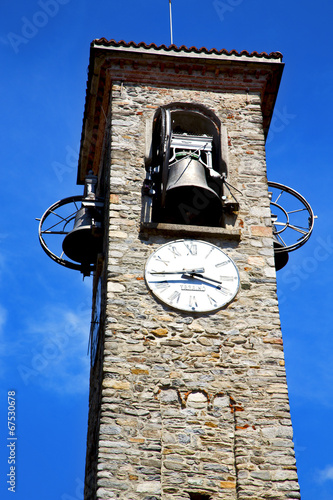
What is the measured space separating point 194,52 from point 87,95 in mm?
1669

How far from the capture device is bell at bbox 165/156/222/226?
45.0 feet

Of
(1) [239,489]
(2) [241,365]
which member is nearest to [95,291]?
(2) [241,365]

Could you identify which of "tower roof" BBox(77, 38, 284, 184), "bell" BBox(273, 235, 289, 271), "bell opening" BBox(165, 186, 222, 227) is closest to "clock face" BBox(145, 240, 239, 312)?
"bell opening" BBox(165, 186, 222, 227)

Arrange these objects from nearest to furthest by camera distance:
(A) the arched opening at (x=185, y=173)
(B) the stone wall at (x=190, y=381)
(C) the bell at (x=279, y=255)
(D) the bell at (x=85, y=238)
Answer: (B) the stone wall at (x=190, y=381) < (A) the arched opening at (x=185, y=173) < (C) the bell at (x=279, y=255) < (D) the bell at (x=85, y=238)

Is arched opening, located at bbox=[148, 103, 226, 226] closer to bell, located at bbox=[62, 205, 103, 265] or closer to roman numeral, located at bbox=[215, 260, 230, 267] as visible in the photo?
roman numeral, located at bbox=[215, 260, 230, 267]

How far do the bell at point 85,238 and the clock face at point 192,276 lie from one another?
59.7 inches

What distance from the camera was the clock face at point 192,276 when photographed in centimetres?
1275

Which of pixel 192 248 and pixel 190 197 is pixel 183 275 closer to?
pixel 192 248

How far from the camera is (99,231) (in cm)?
1426

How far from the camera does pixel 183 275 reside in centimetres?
1298

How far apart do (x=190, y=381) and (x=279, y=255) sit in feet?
9.72

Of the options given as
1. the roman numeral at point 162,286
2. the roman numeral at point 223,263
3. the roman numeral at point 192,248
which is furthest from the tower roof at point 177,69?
the roman numeral at point 162,286

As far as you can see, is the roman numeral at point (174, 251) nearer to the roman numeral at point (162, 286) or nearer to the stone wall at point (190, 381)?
the stone wall at point (190, 381)

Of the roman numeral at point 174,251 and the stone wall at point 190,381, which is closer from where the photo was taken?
the stone wall at point 190,381
